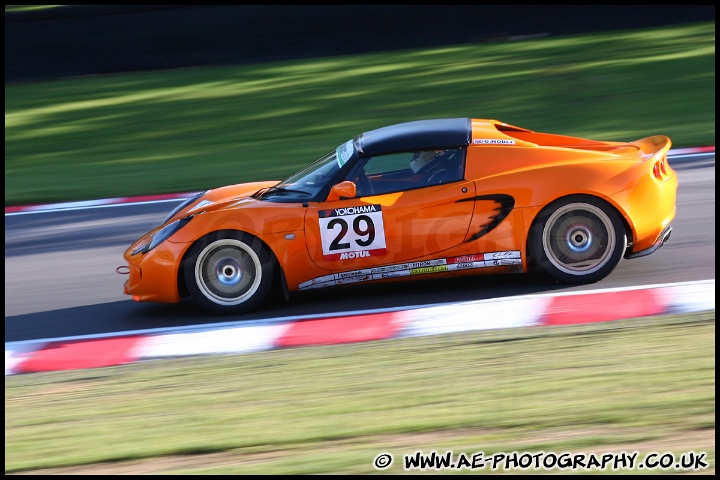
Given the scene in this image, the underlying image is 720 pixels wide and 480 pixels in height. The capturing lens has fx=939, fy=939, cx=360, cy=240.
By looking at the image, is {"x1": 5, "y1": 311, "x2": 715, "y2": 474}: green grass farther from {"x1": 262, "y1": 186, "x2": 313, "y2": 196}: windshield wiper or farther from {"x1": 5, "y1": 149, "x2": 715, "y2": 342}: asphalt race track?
{"x1": 262, "y1": 186, "x2": 313, "y2": 196}: windshield wiper

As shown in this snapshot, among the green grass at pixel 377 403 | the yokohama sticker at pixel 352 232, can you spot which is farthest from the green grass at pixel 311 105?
the green grass at pixel 377 403

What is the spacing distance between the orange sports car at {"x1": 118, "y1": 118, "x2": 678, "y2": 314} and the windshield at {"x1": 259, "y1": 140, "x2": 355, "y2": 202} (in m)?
0.02

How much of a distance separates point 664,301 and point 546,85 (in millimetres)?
10889

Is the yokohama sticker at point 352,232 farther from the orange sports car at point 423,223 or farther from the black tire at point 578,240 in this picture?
the black tire at point 578,240

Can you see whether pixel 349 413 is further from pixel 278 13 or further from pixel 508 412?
pixel 278 13

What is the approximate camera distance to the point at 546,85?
54.7 feet

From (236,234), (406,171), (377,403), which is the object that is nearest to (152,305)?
(236,234)

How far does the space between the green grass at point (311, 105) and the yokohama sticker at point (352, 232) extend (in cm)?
549

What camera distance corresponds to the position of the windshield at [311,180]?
6.77 meters

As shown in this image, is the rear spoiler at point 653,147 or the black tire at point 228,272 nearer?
the black tire at point 228,272

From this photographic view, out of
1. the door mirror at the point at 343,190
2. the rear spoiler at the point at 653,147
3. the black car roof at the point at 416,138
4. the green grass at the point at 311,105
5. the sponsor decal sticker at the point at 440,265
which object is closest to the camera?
the door mirror at the point at 343,190

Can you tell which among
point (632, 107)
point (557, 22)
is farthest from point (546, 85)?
point (557, 22)

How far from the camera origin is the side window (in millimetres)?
6660

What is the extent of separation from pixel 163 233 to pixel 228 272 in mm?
569
